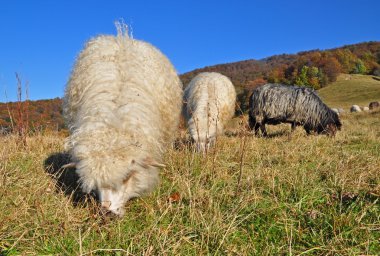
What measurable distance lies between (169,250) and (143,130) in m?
1.78

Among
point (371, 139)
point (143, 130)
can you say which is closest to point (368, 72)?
point (371, 139)

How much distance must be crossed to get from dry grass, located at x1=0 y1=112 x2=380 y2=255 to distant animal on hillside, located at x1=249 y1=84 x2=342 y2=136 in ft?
23.3

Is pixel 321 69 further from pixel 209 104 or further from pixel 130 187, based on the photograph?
pixel 130 187

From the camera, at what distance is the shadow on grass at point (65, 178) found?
12.9ft

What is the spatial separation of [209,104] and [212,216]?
15.2ft

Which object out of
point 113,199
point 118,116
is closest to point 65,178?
point 118,116

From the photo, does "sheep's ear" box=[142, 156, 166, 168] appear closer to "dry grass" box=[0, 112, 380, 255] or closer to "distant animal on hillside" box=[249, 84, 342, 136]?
"dry grass" box=[0, 112, 380, 255]

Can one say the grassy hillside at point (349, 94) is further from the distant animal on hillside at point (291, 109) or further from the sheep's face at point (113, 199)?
the sheep's face at point (113, 199)

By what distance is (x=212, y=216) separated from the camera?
3.18 meters

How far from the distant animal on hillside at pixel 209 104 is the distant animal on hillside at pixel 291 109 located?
97.3 inches

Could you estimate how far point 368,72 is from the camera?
80.1 m

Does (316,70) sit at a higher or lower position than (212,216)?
higher

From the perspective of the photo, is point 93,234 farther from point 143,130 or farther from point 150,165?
point 143,130

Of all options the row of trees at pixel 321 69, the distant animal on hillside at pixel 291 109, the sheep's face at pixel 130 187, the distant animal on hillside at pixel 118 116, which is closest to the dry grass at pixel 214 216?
the sheep's face at pixel 130 187
